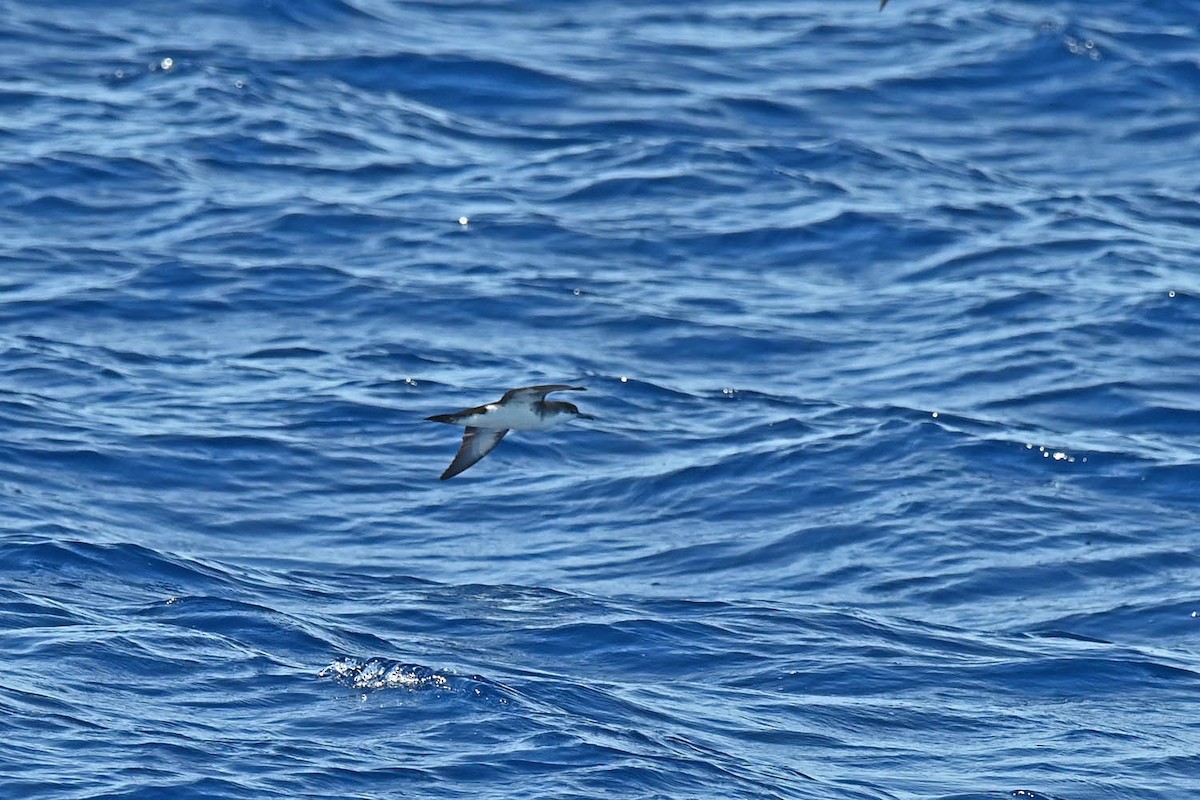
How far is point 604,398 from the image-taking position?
58.7ft

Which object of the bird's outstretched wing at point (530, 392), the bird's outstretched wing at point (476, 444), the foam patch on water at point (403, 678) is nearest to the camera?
the foam patch on water at point (403, 678)

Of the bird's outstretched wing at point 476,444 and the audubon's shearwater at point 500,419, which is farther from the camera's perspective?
the bird's outstretched wing at point 476,444

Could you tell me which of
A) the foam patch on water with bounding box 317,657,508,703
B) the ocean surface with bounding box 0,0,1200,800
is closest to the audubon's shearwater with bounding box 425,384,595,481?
the ocean surface with bounding box 0,0,1200,800

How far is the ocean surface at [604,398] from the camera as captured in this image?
12.4 metres

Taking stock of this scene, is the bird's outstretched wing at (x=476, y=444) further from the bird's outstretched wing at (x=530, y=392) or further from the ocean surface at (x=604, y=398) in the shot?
the ocean surface at (x=604, y=398)

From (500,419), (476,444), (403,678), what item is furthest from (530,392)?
(403,678)

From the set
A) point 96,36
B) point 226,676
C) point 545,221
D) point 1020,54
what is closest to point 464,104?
point 545,221

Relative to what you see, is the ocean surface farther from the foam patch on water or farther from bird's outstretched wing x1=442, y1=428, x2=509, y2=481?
bird's outstretched wing x1=442, y1=428, x2=509, y2=481

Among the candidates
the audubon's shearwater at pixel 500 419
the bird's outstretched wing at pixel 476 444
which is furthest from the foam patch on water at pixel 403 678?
the bird's outstretched wing at pixel 476 444

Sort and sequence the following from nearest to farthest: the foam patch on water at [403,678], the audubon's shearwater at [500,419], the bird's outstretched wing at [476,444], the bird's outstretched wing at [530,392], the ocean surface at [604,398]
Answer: the ocean surface at [604,398] → the foam patch on water at [403,678] → the bird's outstretched wing at [530,392] → the audubon's shearwater at [500,419] → the bird's outstretched wing at [476,444]

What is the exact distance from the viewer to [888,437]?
17.2 m

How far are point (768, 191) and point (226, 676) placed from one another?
10.9m

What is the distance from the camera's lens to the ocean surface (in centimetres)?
1240

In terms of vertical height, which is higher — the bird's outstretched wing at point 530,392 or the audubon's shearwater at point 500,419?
the bird's outstretched wing at point 530,392
